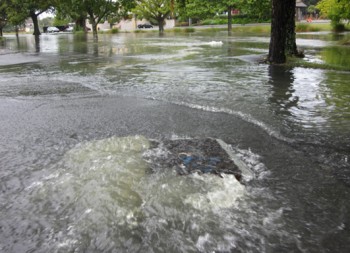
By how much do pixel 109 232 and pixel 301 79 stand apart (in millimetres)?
8237

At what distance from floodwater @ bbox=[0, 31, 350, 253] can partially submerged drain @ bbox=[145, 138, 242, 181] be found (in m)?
0.11

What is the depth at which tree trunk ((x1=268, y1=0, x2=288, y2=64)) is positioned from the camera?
1241 cm

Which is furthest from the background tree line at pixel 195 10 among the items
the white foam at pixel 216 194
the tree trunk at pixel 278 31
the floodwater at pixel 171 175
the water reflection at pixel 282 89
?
the white foam at pixel 216 194

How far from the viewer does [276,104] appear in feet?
22.2

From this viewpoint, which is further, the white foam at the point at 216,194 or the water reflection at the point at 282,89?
the water reflection at the point at 282,89

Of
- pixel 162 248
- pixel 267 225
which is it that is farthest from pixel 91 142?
pixel 267 225

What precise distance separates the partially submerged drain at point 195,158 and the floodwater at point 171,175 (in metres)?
0.11

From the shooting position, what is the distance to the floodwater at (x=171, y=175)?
272cm

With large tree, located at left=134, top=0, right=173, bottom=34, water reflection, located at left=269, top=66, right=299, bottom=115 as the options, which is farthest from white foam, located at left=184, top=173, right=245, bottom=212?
large tree, located at left=134, top=0, right=173, bottom=34

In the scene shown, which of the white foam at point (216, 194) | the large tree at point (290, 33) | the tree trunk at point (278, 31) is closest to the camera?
the white foam at point (216, 194)

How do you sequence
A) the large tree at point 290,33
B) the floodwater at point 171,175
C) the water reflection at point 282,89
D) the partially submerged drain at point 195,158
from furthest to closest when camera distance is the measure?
the large tree at point 290,33 < the water reflection at point 282,89 < the partially submerged drain at point 195,158 < the floodwater at point 171,175

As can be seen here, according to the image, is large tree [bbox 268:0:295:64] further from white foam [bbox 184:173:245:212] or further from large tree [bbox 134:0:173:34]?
large tree [bbox 134:0:173:34]

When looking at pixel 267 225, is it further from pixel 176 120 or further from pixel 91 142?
pixel 176 120

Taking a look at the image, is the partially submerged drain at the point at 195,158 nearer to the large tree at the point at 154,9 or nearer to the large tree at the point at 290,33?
the large tree at the point at 290,33
